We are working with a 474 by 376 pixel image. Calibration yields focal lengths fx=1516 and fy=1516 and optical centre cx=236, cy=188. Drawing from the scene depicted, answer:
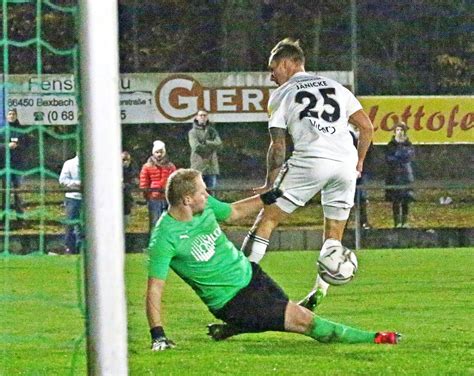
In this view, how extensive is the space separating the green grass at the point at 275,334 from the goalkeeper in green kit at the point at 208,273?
169mm

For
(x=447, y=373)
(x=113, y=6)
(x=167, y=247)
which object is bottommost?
(x=447, y=373)

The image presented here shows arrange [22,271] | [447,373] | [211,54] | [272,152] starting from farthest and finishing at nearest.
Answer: [211,54] → [22,271] → [272,152] → [447,373]

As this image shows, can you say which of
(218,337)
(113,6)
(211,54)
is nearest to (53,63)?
(211,54)

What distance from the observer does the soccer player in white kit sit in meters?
10.5

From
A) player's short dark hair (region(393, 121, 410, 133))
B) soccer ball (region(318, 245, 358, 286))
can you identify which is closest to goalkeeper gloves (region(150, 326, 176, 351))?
soccer ball (region(318, 245, 358, 286))

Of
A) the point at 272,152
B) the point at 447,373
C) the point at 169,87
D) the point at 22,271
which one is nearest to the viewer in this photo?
the point at 447,373

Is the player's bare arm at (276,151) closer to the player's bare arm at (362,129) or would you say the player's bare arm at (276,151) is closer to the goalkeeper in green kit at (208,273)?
the player's bare arm at (362,129)

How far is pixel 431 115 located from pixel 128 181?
161 inches

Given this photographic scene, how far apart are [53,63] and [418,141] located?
15.8 ft

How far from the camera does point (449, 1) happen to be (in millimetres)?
20047

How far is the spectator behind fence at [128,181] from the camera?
1681 cm

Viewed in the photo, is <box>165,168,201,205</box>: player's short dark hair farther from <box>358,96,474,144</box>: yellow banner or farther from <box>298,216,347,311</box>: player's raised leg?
<box>358,96,474,144</box>: yellow banner

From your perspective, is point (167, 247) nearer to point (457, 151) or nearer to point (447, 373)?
point (447, 373)

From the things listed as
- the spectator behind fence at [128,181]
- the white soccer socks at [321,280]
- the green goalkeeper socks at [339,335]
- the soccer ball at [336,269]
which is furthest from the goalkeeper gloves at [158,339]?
the spectator behind fence at [128,181]
